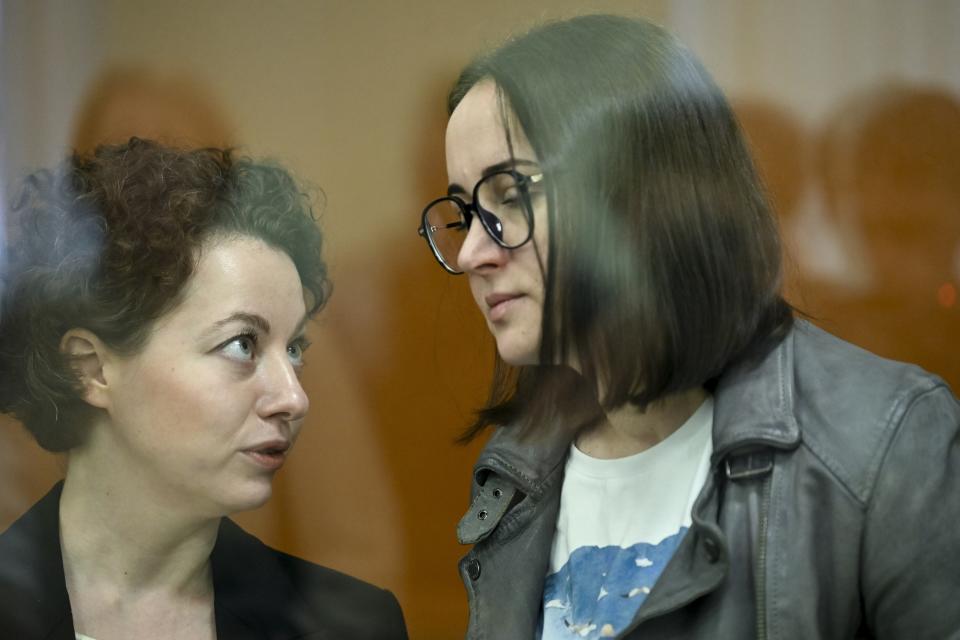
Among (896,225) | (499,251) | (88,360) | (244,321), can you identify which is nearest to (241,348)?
(244,321)

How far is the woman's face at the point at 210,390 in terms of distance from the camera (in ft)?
5.82

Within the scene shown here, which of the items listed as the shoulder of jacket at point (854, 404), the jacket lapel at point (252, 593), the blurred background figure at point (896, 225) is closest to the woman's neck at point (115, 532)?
the jacket lapel at point (252, 593)

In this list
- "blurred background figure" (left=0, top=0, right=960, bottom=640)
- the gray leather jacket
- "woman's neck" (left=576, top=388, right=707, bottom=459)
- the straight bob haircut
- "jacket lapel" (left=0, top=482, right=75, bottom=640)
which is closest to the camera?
the gray leather jacket

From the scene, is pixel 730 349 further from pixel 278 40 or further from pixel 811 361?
pixel 278 40

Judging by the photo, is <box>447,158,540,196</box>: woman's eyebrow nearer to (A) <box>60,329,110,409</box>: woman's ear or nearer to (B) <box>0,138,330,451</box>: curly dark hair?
(B) <box>0,138,330,451</box>: curly dark hair

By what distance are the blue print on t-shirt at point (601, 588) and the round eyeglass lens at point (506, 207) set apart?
0.51 m

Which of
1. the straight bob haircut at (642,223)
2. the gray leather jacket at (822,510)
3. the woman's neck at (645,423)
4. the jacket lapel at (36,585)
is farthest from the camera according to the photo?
the jacket lapel at (36,585)

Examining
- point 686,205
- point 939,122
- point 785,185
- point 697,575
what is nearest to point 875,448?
point 697,575

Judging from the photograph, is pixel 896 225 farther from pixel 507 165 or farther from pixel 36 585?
pixel 36 585

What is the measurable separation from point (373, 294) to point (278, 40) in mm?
509

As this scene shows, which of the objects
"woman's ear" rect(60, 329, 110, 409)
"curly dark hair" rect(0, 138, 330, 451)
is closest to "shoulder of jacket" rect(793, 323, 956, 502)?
"curly dark hair" rect(0, 138, 330, 451)

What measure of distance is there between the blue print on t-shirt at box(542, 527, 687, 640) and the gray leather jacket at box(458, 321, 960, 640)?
7 centimetres

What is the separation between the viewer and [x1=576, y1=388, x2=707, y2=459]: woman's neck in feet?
5.59

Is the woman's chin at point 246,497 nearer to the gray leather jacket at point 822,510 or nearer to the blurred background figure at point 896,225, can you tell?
the gray leather jacket at point 822,510
